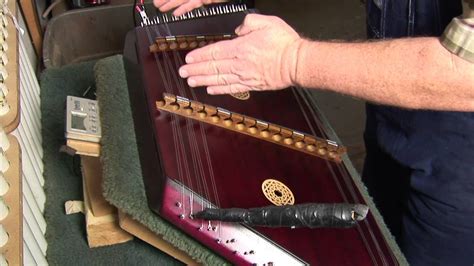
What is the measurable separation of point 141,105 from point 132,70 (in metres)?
0.12

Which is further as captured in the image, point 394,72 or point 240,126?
point 240,126

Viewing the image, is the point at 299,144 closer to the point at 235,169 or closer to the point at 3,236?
the point at 235,169

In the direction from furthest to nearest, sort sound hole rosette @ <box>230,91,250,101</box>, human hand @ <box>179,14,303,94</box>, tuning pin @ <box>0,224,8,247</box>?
1. sound hole rosette @ <box>230,91,250,101</box>
2. human hand @ <box>179,14,303,94</box>
3. tuning pin @ <box>0,224,8,247</box>

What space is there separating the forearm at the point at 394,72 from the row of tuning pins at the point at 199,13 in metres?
0.37

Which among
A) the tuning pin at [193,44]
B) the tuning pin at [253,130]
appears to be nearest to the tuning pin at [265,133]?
the tuning pin at [253,130]

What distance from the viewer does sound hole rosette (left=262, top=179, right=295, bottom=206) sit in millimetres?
689

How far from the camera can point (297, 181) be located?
74 cm

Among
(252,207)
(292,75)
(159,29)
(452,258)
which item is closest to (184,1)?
(159,29)

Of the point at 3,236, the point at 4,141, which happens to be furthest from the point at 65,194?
the point at 3,236

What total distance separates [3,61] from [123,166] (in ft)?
1.09

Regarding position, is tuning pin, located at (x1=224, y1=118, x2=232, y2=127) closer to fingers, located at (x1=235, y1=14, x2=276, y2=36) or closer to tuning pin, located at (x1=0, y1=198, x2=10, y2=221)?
fingers, located at (x1=235, y1=14, x2=276, y2=36)

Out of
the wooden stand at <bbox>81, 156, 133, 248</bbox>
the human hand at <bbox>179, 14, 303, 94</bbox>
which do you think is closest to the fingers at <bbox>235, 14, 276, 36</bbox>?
the human hand at <bbox>179, 14, 303, 94</bbox>

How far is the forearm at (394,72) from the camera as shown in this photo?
0.62 metres

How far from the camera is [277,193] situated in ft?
2.30
